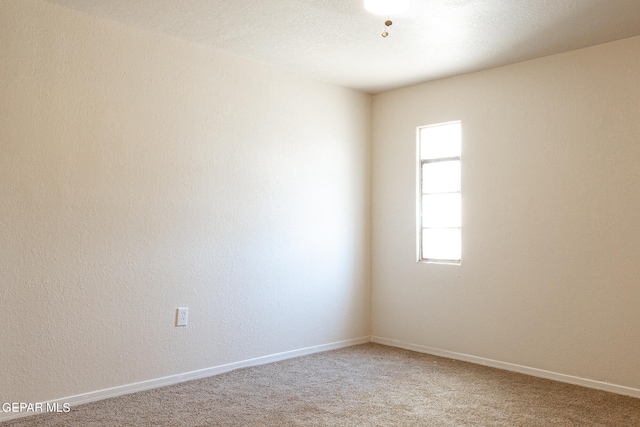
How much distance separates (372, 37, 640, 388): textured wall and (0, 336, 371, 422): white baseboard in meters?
0.71

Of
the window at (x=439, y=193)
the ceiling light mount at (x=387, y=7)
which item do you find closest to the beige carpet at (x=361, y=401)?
the window at (x=439, y=193)

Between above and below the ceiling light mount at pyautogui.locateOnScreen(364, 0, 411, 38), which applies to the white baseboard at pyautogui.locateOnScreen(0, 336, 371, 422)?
below

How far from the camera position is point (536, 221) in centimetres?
370

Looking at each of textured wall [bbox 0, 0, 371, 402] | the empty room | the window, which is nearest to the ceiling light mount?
the empty room

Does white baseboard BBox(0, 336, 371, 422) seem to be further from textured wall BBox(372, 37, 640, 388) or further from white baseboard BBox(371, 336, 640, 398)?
textured wall BBox(372, 37, 640, 388)

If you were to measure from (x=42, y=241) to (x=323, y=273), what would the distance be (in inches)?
85.5

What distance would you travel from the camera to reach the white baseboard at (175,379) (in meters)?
2.90

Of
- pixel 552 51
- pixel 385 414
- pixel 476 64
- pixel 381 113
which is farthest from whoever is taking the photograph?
pixel 381 113

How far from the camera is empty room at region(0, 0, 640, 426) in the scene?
9.46 ft

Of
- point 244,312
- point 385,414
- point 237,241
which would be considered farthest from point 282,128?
point 385,414

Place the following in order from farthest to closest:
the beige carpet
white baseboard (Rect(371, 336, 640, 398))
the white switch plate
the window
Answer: the window → the white switch plate → white baseboard (Rect(371, 336, 640, 398)) → the beige carpet

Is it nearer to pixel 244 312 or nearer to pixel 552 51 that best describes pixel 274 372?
pixel 244 312

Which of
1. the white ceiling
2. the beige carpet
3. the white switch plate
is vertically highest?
the white ceiling

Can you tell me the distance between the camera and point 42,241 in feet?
9.46
